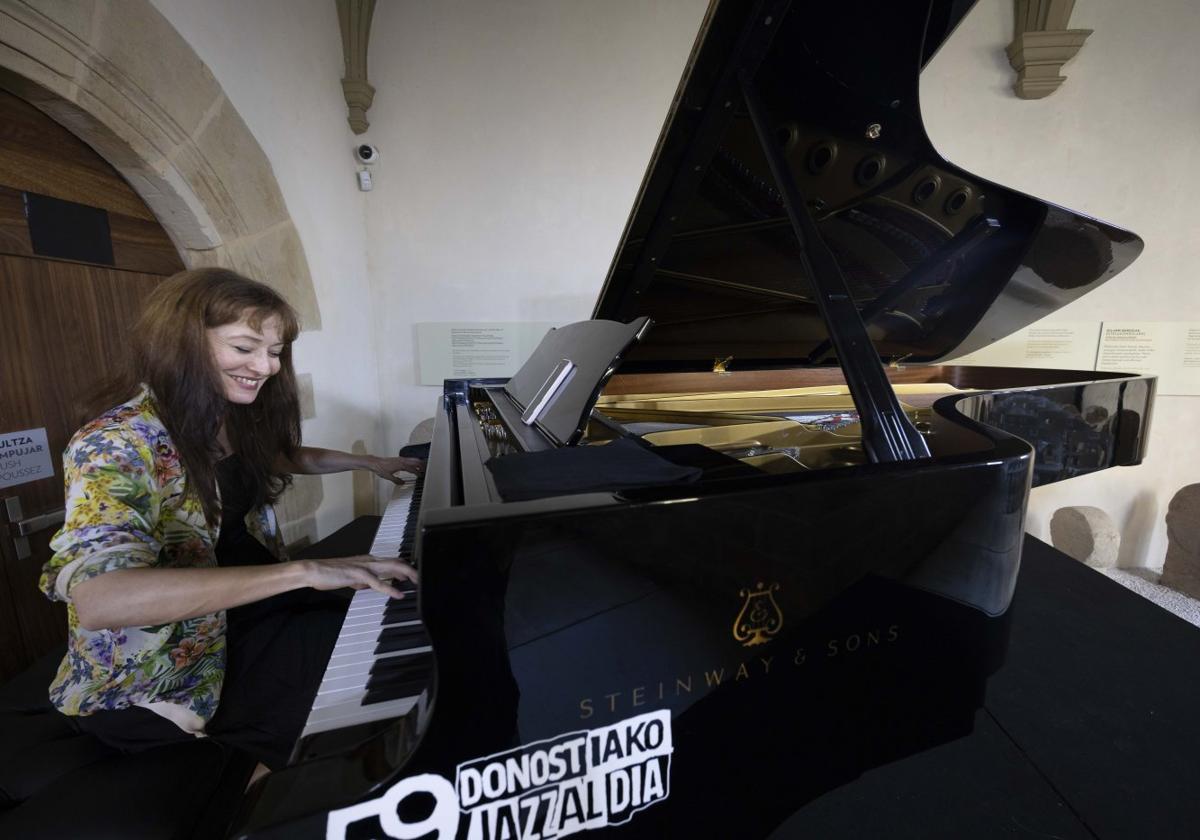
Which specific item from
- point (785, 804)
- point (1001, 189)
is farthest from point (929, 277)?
point (785, 804)

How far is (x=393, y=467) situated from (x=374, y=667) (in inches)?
44.8

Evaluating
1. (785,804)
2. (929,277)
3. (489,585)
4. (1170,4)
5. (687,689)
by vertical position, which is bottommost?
(785,804)

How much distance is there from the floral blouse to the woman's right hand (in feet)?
1.16

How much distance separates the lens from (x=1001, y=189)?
65.9 inches

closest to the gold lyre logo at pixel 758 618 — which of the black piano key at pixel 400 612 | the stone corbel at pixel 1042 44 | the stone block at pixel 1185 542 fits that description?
the black piano key at pixel 400 612

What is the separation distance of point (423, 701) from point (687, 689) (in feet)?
1.18

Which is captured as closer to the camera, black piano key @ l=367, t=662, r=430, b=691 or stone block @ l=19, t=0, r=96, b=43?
black piano key @ l=367, t=662, r=430, b=691

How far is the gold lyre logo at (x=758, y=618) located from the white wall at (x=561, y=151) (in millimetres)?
2746

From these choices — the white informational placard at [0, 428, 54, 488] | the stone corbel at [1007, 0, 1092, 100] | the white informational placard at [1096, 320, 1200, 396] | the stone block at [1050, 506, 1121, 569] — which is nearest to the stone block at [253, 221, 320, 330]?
the white informational placard at [0, 428, 54, 488]

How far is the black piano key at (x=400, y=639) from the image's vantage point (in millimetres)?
845

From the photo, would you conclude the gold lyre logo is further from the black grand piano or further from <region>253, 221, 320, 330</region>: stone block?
<region>253, 221, 320, 330</region>: stone block

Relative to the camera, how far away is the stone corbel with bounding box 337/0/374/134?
2795 millimetres

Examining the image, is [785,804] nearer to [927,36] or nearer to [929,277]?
[927,36]

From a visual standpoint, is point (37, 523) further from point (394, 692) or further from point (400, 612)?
point (394, 692)
